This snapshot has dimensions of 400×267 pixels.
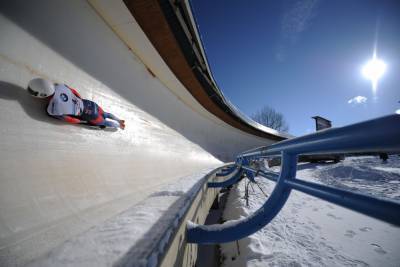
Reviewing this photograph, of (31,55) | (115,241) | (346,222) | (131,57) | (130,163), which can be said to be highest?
(131,57)

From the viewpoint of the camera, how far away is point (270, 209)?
2.63 ft

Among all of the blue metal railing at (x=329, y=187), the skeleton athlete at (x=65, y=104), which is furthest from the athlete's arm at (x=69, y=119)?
the blue metal railing at (x=329, y=187)

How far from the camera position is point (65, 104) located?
142cm

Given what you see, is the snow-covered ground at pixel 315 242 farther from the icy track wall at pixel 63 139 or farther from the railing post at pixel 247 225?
the icy track wall at pixel 63 139

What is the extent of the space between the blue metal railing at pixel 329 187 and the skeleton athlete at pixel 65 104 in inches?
56.4

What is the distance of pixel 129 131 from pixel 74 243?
6.97ft

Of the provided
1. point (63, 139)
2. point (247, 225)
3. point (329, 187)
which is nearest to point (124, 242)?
point (247, 225)

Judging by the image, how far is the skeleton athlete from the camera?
1.23 meters

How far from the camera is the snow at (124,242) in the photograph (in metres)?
0.42

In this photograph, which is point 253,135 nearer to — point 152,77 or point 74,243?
point 152,77

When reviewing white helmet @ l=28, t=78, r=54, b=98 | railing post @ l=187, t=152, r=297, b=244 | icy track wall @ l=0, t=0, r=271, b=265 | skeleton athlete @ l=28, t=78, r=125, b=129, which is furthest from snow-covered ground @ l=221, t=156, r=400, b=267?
white helmet @ l=28, t=78, r=54, b=98

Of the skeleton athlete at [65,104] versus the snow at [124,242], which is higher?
the skeleton athlete at [65,104]

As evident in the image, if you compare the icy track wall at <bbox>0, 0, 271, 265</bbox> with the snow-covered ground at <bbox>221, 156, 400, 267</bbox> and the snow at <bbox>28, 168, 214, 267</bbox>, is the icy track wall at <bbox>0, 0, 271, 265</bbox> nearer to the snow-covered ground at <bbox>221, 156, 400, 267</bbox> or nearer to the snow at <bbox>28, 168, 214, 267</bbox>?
the snow at <bbox>28, 168, 214, 267</bbox>

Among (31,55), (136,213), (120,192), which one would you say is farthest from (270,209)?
(31,55)
